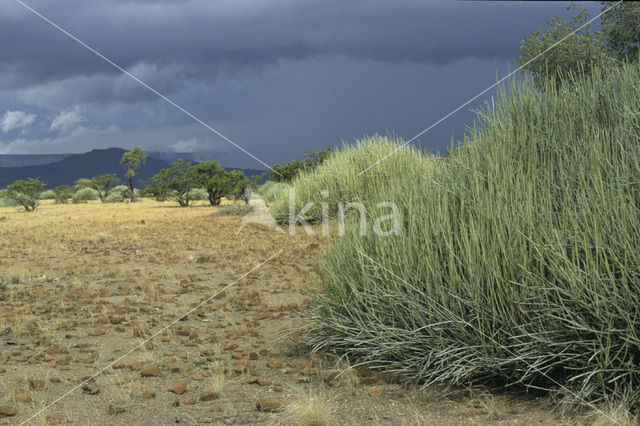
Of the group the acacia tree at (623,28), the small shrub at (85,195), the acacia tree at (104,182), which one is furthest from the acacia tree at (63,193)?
the acacia tree at (623,28)

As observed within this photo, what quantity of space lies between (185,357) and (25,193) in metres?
30.2

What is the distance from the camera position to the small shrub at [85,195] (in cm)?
3890

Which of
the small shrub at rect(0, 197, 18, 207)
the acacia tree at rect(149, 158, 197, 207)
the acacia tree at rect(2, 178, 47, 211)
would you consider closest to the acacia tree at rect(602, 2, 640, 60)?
the acacia tree at rect(149, 158, 197, 207)

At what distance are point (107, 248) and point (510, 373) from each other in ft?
35.2

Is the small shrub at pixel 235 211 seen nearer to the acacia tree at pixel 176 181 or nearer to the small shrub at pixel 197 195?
the acacia tree at pixel 176 181

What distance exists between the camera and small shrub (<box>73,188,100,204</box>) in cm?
3890

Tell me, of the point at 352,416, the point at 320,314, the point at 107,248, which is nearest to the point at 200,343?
the point at 320,314

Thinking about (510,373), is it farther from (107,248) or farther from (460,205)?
(107,248)

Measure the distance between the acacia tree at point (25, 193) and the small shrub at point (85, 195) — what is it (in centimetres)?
503

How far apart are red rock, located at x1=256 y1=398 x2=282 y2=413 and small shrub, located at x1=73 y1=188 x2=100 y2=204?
3828cm

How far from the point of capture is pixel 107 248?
12.9 m

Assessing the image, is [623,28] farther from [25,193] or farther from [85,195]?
[85,195]

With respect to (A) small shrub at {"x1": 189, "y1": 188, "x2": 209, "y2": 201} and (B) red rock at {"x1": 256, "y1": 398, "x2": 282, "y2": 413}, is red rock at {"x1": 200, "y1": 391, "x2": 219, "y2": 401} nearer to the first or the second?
(B) red rock at {"x1": 256, "y1": 398, "x2": 282, "y2": 413}

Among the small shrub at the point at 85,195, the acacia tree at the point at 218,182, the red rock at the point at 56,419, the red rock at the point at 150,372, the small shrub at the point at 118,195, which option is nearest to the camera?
the red rock at the point at 56,419
